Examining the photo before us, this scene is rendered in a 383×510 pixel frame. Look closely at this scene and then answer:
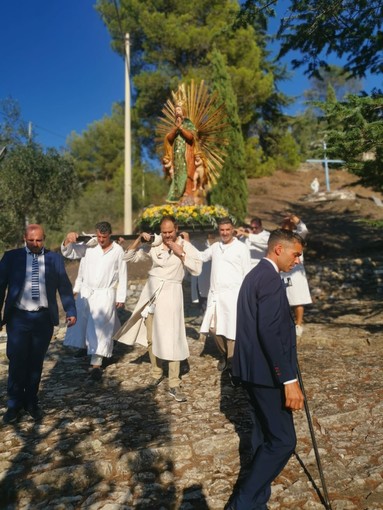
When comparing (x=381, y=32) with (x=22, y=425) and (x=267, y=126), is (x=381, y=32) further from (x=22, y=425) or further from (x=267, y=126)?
(x=267, y=126)

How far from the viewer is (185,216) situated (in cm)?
822

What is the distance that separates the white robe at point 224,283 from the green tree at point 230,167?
40.8 ft

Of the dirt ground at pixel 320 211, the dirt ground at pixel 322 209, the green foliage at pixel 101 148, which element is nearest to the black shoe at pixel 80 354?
the dirt ground at pixel 320 211

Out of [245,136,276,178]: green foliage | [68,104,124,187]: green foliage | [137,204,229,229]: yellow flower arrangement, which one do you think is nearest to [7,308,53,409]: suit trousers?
[137,204,229,229]: yellow flower arrangement

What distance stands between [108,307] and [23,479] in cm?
298

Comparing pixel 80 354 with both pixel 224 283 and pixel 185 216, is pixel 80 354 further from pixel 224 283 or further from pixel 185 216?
pixel 185 216

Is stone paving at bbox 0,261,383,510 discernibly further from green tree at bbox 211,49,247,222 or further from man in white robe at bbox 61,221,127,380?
green tree at bbox 211,49,247,222

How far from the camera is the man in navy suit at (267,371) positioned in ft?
9.18

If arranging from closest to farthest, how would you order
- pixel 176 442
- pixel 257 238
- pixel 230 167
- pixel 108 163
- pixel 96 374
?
1. pixel 176 442
2. pixel 96 374
3. pixel 257 238
4. pixel 230 167
5. pixel 108 163

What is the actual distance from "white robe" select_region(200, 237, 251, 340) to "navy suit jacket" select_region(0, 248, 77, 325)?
6.47 feet

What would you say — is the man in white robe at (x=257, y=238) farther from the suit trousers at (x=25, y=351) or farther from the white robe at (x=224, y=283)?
the suit trousers at (x=25, y=351)

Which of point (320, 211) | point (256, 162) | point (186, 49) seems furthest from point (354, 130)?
point (256, 162)

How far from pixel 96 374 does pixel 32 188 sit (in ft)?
42.4

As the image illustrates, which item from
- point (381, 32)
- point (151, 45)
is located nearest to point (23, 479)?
point (381, 32)
